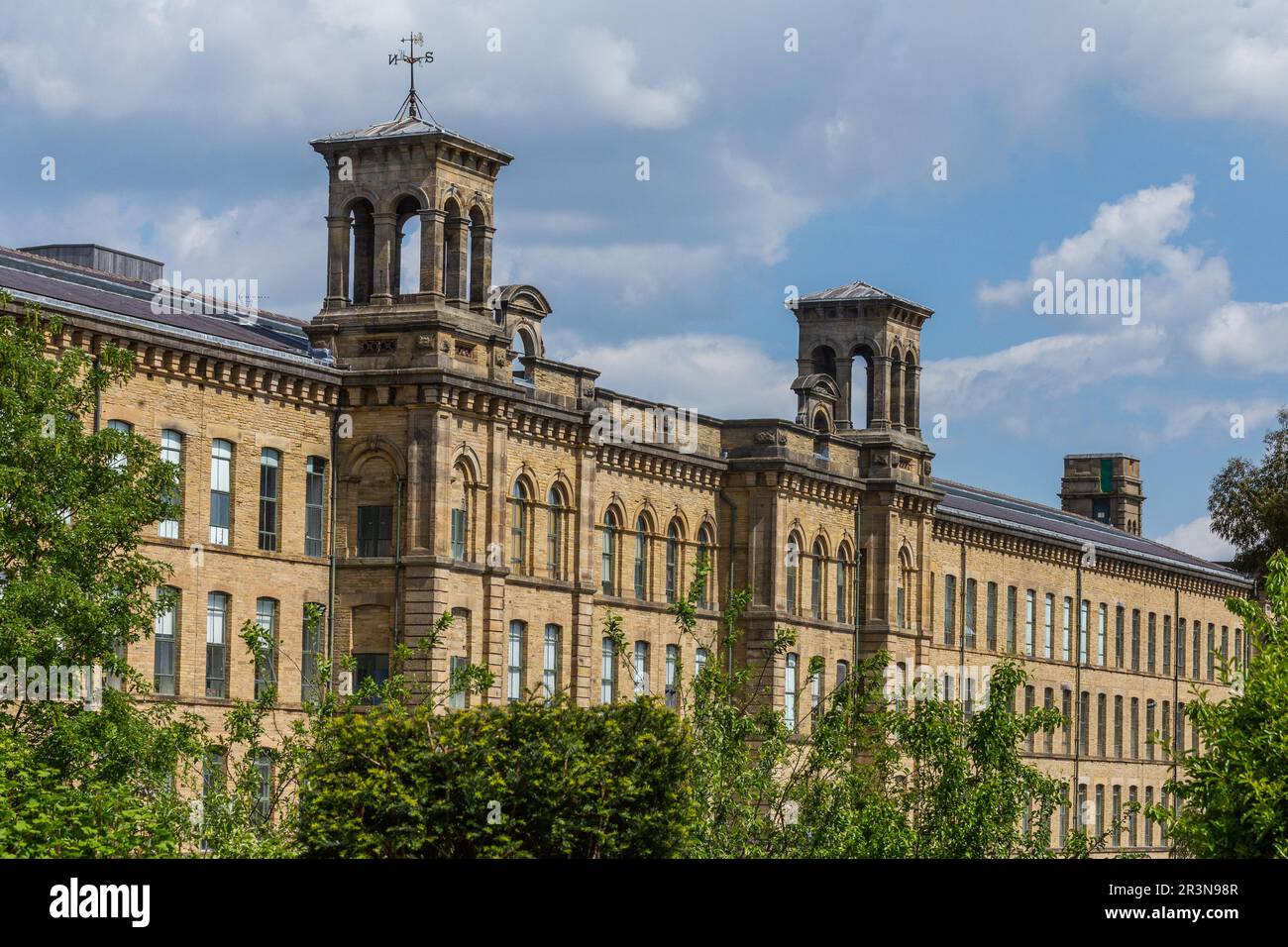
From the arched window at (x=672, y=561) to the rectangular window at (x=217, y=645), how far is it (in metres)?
18.3

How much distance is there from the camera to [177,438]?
162 feet

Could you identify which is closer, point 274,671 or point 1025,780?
point 1025,780

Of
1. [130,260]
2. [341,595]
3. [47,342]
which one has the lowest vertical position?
[341,595]

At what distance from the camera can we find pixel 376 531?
5347 cm

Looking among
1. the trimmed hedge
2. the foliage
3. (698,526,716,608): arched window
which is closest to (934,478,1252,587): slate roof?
(698,526,716,608): arched window

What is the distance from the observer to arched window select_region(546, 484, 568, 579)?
5972cm

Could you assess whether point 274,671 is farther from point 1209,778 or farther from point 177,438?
point 1209,778

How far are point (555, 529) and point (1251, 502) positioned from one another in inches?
1573

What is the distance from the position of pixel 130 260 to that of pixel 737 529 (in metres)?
19.5

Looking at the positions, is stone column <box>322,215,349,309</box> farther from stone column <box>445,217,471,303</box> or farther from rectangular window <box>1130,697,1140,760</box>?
rectangular window <box>1130,697,1140,760</box>

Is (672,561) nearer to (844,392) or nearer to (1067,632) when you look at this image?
(844,392)

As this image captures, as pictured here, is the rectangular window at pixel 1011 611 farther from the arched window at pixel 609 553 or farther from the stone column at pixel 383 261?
the stone column at pixel 383 261
